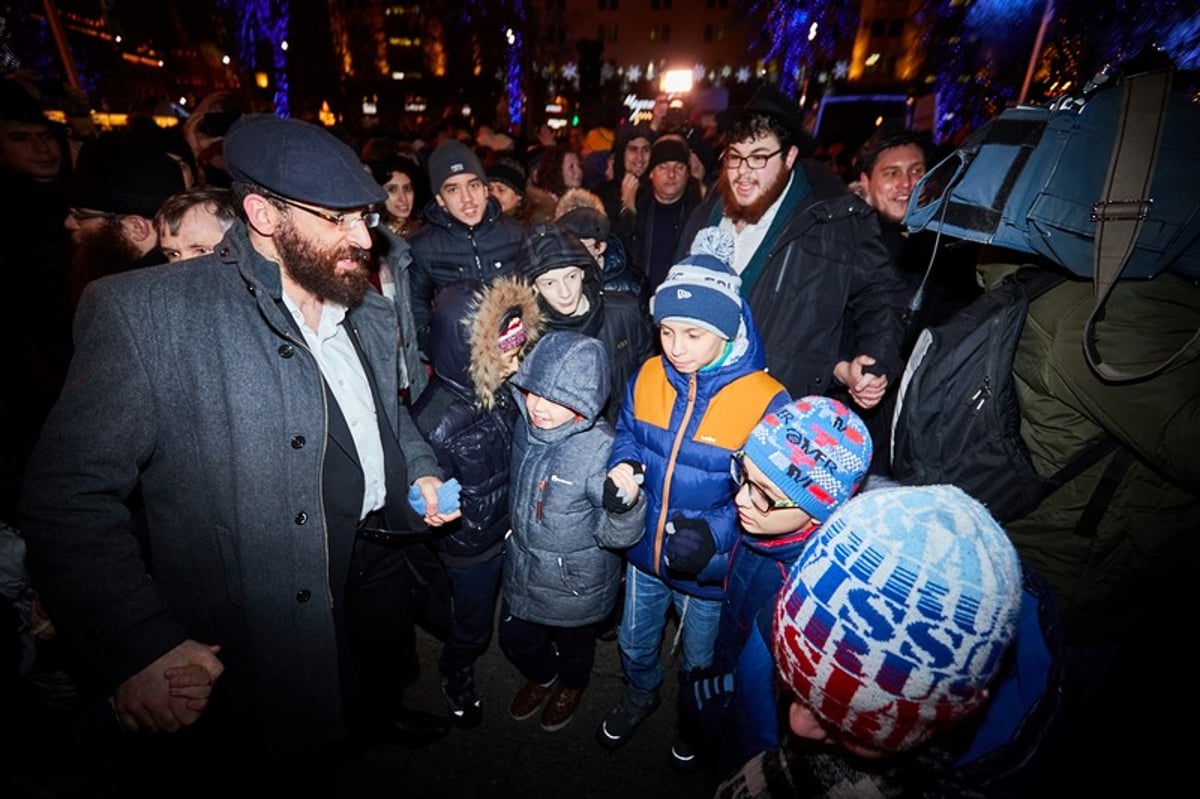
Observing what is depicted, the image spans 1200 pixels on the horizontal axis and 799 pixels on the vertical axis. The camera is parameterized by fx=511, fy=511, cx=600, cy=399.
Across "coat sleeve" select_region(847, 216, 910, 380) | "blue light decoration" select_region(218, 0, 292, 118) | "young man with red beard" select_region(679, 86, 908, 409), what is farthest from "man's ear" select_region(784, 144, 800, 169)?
"blue light decoration" select_region(218, 0, 292, 118)

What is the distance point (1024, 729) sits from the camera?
3.74 ft

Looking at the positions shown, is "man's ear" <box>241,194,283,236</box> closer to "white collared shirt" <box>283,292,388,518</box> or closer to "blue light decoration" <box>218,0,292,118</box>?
"white collared shirt" <box>283,292,388,518</box>

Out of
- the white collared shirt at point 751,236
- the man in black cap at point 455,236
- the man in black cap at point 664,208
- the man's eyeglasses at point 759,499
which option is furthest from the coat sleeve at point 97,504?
the man in black cap at point 664,208

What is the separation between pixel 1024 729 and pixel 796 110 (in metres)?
3.49

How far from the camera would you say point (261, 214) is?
1872 mm

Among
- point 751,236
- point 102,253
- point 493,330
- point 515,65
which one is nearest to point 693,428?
point 493,330

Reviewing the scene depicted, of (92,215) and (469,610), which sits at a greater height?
(92,215)

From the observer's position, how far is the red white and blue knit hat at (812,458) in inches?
74.0

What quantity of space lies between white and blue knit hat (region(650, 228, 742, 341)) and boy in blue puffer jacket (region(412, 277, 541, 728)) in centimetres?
89

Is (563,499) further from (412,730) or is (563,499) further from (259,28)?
(259,28)

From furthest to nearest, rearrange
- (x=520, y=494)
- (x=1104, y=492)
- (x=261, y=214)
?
1. (x=520, y=494)
2. (x=261, y=214)
3. (x=1104, y=492)

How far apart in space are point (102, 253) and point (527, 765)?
3.79 metres

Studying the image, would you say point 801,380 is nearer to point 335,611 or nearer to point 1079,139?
point 1079,139

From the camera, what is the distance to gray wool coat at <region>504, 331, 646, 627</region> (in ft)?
8.40
